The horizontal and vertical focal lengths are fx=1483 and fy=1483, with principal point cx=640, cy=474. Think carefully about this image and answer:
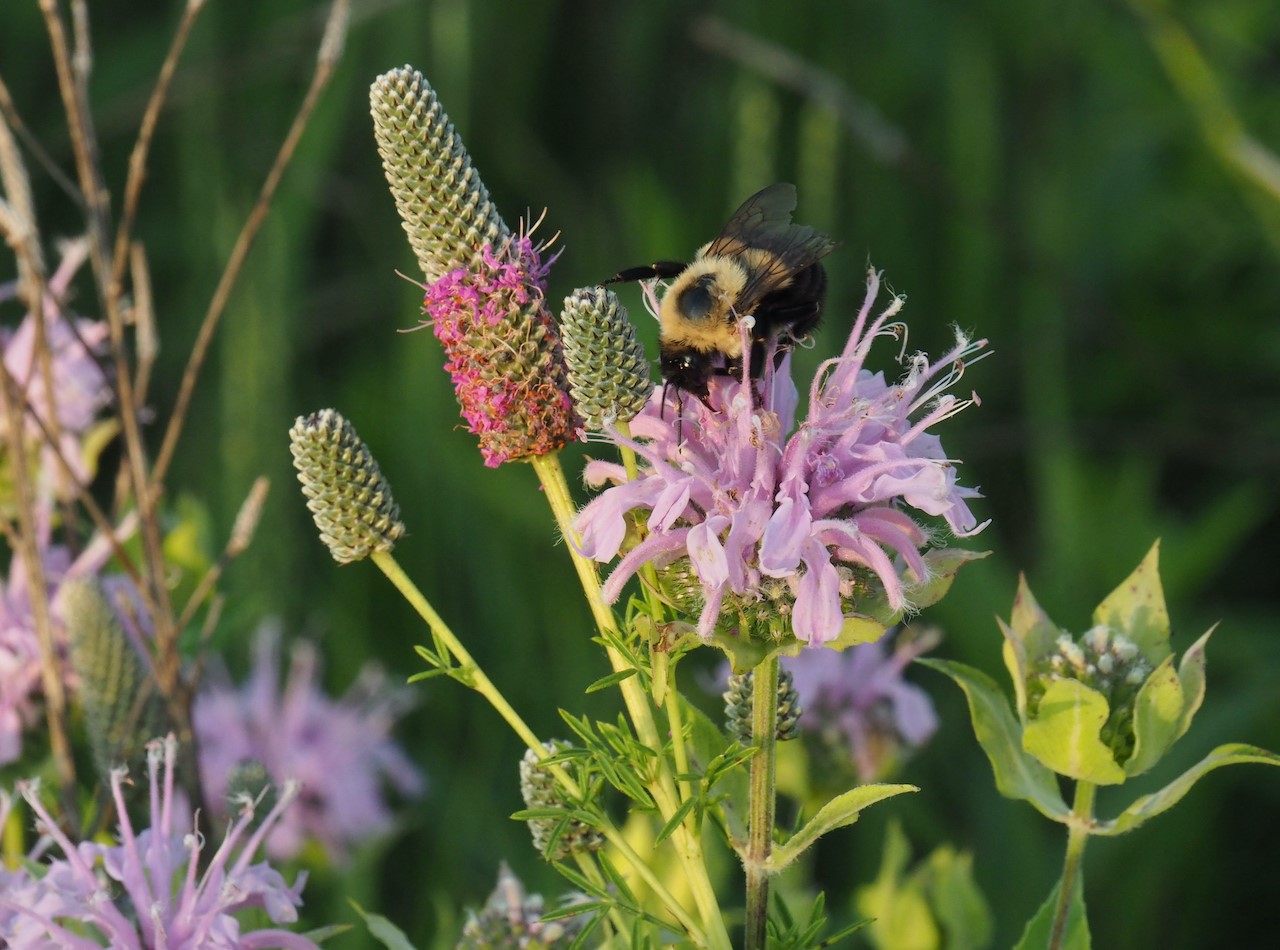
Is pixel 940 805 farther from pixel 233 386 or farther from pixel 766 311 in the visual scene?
pixel 766 311

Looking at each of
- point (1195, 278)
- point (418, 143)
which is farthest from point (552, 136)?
point (418, 143)

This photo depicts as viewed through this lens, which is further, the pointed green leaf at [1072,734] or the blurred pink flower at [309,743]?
the blurred pink flower at [309,743]

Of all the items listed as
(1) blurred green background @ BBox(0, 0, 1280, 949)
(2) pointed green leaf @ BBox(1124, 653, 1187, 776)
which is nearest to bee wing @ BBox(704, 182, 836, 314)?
(2) pointed green leaf @ BBox(1124, 653, 1187, 776)

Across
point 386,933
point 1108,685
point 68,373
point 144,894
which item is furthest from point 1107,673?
point 68,373

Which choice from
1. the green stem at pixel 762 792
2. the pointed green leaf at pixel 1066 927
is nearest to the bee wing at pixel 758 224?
the green stem at pixel 762 792

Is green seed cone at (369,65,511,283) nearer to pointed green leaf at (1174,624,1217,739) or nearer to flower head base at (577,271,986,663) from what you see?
flower head base at (577,271,986,663)

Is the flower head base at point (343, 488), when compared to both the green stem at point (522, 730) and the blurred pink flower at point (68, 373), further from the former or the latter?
the blurred pink flower at point (68, 373)
